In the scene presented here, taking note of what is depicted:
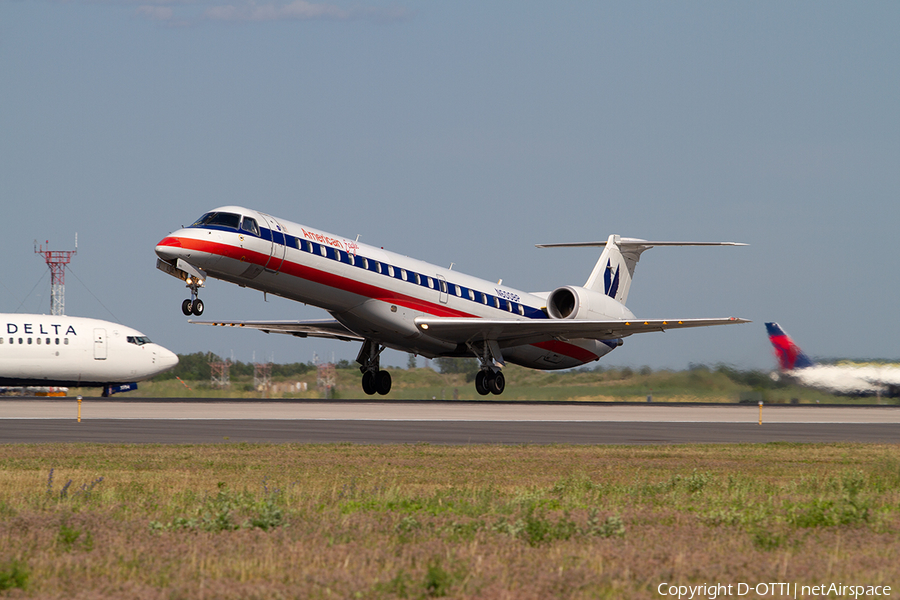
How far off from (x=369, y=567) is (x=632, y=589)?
1.97 m

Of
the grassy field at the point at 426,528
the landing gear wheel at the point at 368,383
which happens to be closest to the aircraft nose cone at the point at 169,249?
the landing gear wheel at the point at 368,383

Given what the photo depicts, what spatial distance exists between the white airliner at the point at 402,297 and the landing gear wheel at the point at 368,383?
39 millimetres

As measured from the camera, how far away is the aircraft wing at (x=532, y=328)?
34938mm

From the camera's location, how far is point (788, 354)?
40281 mm

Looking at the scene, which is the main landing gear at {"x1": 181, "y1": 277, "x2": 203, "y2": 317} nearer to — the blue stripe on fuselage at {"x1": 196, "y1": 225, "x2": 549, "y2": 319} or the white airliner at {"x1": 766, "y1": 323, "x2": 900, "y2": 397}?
the blue stripe on fuselage at {"x1": 196, "y1": 225, "x2": 549, "y2": 319}

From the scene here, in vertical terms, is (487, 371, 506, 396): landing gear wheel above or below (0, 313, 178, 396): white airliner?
below

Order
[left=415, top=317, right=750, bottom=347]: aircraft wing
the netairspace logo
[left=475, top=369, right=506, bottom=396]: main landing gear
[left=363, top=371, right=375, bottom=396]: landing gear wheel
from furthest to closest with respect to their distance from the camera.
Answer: [left=363, top=371, right=375, bottom=396]: landing gear wheel, [left=475, top=369, right=506, bottom=396]: main landing gear, [left=415, top=317, right=750, bottom=347]: aircraft wing, the netairspace logo

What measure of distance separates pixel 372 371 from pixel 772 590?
1274 inches

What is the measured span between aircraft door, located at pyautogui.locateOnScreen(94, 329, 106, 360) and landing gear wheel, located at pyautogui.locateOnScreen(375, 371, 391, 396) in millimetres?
12391

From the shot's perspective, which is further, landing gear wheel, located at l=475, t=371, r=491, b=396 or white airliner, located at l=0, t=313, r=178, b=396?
white airliner, located at l=0, t=313, r=178, b=396

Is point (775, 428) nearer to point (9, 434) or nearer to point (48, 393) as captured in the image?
point (9, 434)

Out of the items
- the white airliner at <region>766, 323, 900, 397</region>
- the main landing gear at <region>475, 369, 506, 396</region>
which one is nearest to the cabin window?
the main landing gear at <region>475, 369, 506, 396</region>

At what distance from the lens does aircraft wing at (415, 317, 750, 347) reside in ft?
115

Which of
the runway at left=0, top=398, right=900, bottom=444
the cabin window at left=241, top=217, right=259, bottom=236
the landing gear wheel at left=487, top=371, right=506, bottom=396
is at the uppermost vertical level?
the cabin window at left=241, top=217, right=259, bottom=236
